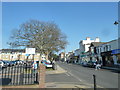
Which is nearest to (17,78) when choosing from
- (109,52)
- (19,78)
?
(19,78)

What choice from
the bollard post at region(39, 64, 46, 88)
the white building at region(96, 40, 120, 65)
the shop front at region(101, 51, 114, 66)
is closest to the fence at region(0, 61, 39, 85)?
the bollard post at region(39, 64, 46, 88)

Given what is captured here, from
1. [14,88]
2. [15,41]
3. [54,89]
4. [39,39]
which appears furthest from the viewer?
[15,41]

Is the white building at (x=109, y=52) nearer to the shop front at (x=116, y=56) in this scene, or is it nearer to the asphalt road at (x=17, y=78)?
the shop front at (x=116, y=56)

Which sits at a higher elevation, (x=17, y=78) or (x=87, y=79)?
(x=17, y=78)

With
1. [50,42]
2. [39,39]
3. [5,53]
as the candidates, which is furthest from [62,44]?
[5,53]

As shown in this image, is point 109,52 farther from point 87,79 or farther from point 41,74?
point 41,74

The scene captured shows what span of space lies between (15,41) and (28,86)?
65.4ft

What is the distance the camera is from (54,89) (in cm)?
849

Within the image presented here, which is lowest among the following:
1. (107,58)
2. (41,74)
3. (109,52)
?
(107,58)

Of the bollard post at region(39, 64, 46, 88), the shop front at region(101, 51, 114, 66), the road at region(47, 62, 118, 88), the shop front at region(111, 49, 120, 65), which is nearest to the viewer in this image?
the bollard post at region(39, 64, 46, 88)

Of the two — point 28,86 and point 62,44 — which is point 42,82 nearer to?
point 28,86

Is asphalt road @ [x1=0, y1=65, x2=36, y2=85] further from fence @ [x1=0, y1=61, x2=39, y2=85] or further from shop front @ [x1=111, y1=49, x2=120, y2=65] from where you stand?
shop front @ [x1=111, y1=49, x2=120, y2=65]

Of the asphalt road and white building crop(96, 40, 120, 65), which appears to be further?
white building crop(96, 40, 120, 65)

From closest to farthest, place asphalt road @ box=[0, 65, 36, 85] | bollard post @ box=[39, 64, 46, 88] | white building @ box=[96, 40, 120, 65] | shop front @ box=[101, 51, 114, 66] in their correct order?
bollard post @ box=[39, 64, 46, 88], asphalt road @ box=[0, 65, 36, 85], white building @ box=[96, 40, 120, 65], shop front @ box=[101, 51, 114, 66]
